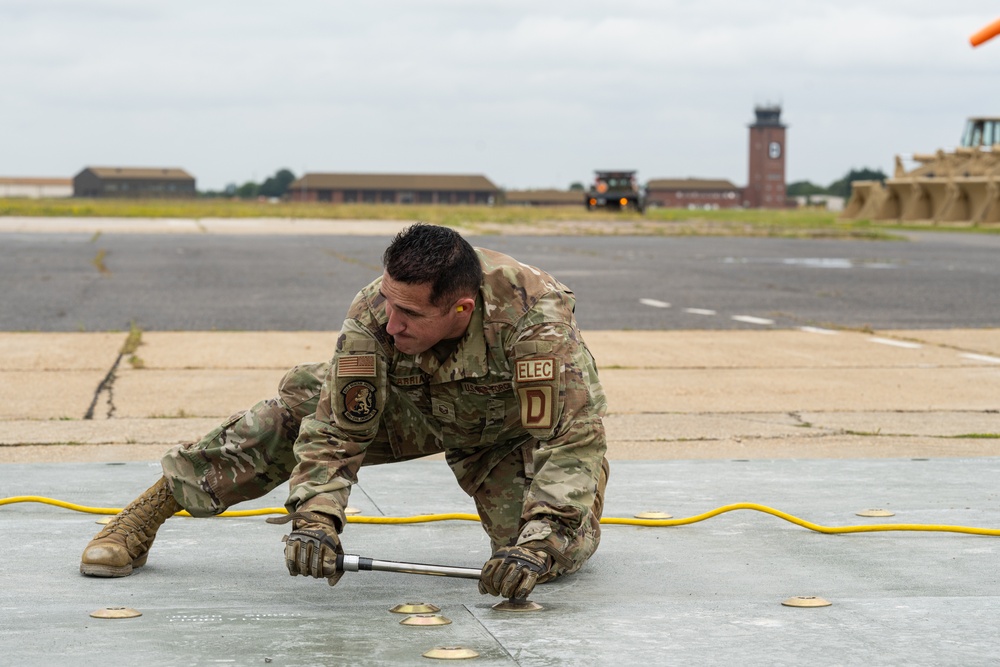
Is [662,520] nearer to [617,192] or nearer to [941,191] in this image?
[941,191]

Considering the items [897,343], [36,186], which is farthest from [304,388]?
[36,186]

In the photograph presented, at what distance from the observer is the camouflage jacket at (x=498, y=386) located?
3.43 metres

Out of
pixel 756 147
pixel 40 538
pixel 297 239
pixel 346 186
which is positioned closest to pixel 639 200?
pixel 297 239

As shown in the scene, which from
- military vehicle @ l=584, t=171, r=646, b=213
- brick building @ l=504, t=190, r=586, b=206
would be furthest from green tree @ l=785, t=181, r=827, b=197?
military vehicle @ l=584, t=171, r=646, b=213

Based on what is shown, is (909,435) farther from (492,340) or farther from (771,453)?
(492,340)

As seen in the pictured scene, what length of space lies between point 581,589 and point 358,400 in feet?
2.72

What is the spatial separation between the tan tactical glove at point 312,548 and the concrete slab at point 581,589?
13 centimetres

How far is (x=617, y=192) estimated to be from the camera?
6888cm

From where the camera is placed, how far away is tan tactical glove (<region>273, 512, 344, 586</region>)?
10.7 ft

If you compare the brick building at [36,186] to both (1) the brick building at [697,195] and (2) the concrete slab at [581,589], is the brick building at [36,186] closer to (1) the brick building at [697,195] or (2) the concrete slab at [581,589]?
(1) the brick building at [697,195]

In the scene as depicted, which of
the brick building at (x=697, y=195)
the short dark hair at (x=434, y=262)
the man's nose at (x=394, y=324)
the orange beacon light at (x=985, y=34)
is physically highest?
the orange beacon light at (x=985, y=34)

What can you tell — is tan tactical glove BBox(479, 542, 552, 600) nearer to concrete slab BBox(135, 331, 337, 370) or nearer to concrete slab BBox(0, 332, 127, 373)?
concrete slab BBox(135, 331, 337, 370)

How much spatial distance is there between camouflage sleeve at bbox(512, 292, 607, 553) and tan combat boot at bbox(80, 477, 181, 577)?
117 centimetres

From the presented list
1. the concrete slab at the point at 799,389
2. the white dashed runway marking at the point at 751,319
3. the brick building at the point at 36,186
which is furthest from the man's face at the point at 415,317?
the brick building at the point at 36,186
